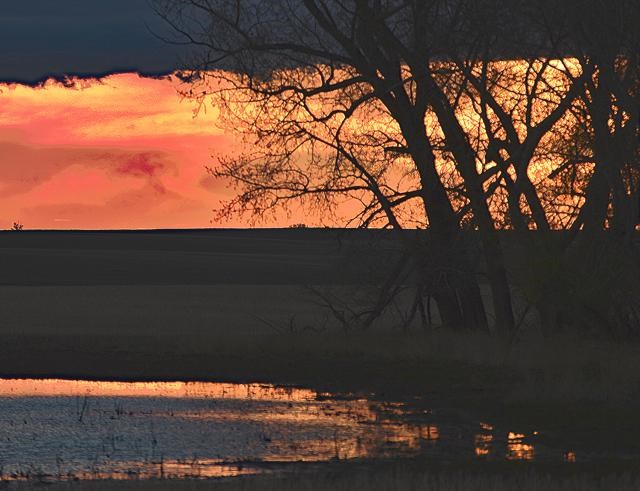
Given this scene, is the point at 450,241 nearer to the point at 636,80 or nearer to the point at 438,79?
the point at 438,79

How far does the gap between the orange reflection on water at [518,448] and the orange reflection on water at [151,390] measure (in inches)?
203

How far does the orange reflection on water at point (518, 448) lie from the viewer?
52.9 feet

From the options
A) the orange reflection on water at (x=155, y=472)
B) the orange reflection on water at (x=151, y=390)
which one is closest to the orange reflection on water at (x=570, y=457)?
the orange reflection on water at (x=155, y=472)

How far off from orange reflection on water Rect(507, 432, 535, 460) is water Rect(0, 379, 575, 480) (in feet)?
0.05

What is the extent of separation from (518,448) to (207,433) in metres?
4.33

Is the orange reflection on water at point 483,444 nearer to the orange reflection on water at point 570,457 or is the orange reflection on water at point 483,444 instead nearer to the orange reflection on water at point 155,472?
the orange reflection on water at point 570,457

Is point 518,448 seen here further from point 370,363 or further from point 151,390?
point 370,363

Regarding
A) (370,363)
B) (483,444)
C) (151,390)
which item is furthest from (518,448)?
(370,363)

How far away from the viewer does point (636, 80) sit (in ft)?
81.0

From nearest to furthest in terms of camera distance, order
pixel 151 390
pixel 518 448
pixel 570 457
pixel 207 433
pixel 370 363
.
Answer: pixel 570 457, pixel 518 448, pixel 207 433, pixel 151 390, pixel 370 363

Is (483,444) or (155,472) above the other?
(483,444)

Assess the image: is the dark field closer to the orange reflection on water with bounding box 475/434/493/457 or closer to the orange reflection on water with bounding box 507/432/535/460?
the orange reflection on water with bounding box 507/432/535/460

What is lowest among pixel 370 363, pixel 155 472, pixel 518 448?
pixel 155 472

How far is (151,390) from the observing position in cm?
2359
